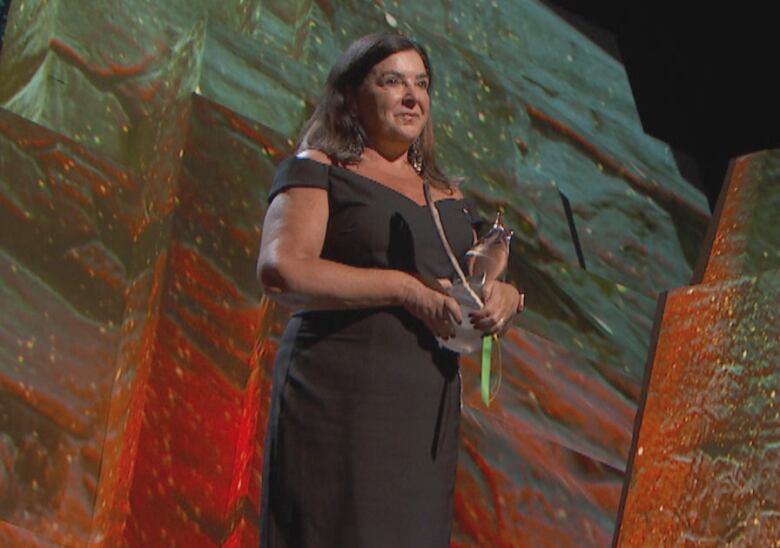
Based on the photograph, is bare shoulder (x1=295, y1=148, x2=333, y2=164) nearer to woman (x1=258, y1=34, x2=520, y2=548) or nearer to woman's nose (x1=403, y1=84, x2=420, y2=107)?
woman (x1=258, y1=34, x2=520, y2=548)

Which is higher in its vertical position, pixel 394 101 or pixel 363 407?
pixel 394 101

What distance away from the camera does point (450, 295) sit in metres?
1.82

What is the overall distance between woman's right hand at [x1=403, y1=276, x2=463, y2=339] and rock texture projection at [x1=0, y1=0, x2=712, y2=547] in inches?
31.0

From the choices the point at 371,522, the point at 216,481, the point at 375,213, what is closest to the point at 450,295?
the point at 375,213

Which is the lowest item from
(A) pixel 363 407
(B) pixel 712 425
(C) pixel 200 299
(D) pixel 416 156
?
(B) pixel 712 425

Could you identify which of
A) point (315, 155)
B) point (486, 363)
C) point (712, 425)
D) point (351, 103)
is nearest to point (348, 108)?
point (351, 103)

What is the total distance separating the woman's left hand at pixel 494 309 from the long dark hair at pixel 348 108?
0.26 metres

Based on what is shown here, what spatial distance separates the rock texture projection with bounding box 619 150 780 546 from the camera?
2.38 metres

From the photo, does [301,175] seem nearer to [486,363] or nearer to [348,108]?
[348,108]

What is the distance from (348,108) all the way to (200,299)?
674 millimetres

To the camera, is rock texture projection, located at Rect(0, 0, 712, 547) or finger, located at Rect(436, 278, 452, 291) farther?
rock texture projection, located at Rect(0, 0, 712, 547)

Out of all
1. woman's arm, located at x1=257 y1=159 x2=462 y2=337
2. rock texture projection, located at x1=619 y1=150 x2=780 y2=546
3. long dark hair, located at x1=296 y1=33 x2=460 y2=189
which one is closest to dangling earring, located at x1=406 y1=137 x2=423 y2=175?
long dark hair, located at x1=296 y1=33 x2=460 y2=189

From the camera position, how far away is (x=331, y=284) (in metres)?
1.79

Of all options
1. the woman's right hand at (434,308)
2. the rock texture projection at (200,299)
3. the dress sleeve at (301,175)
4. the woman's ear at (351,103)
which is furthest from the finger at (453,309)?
the rock texture projection at (200,299)
